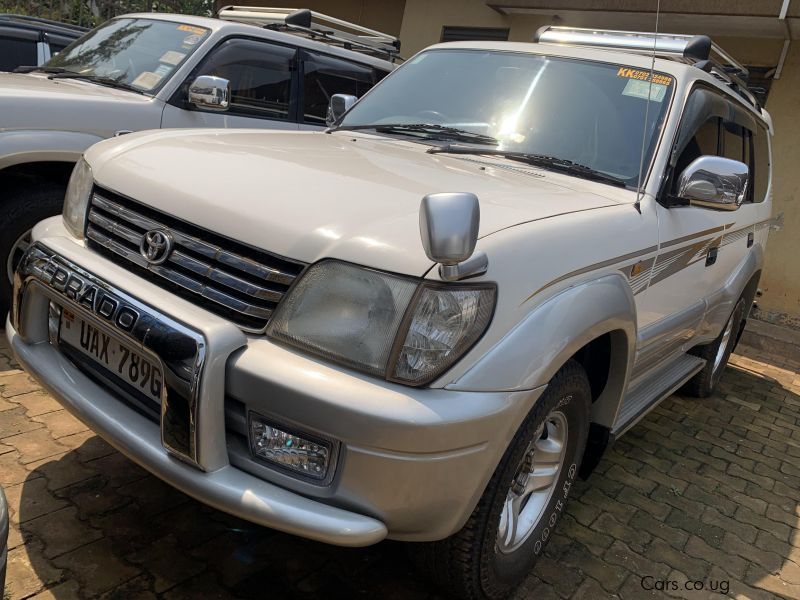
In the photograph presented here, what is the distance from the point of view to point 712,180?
2.69 meters

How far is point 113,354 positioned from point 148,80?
2.89m

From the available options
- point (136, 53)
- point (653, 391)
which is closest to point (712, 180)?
point (653, 391)

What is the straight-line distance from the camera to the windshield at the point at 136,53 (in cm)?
442

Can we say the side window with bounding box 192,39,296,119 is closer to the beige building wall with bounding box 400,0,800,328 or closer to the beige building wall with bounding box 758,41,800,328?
the beige building wall with bounding box 400,0,800,328

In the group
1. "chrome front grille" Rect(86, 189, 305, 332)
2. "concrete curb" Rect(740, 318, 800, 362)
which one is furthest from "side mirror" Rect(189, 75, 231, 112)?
"concrete curb" Rect(740, 318, 800, 362)

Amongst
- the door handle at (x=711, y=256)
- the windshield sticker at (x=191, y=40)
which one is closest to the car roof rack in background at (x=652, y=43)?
the door handle at (x=711, y=256)

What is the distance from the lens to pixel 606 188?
8.74 feet

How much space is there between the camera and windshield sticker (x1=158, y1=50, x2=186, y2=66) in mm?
4434

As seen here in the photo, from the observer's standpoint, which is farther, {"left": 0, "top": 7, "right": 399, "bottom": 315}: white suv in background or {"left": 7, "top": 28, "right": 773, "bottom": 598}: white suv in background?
{"left": 0, "top": 7, "right": 399, "bottom": 315}: white suv in background

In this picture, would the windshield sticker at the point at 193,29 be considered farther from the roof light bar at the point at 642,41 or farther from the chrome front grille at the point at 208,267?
the chrome front grille at the point at 208,267

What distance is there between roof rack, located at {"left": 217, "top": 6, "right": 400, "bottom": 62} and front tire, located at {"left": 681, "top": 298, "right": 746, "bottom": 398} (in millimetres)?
3585

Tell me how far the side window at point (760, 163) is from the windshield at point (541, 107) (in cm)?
183

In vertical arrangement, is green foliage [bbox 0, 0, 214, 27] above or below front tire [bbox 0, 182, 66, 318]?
above

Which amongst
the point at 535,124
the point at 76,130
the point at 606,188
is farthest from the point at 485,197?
the point at 76,130
